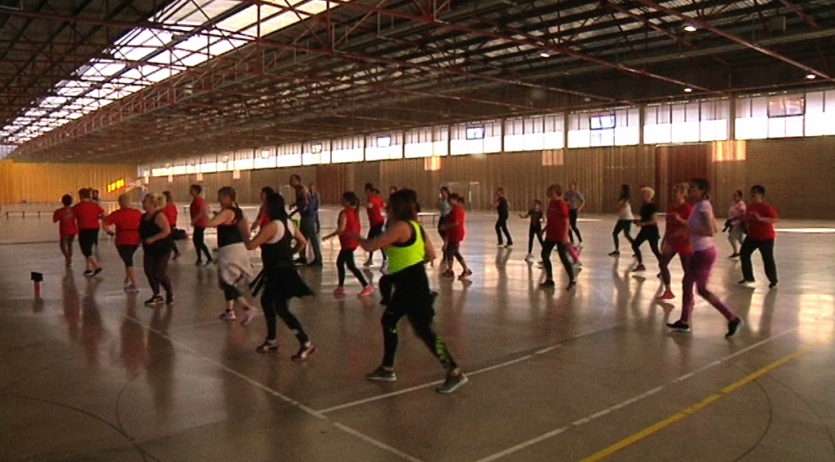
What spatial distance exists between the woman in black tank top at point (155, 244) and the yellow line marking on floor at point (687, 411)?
6922 mm

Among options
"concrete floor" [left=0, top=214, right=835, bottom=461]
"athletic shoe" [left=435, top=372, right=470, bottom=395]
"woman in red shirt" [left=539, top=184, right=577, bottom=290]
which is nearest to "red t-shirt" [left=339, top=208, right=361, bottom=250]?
"concrete floor" [left=0, top=214, right=835, bottom=461]

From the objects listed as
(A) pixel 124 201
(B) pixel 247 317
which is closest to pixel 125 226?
(A) pixel 124 201

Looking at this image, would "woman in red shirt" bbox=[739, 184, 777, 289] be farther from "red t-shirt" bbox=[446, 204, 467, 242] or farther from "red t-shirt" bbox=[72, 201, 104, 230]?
"red t-shirt" bbox=[72, 201, 104, 230]

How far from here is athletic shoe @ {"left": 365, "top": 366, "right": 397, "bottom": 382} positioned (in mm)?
5910

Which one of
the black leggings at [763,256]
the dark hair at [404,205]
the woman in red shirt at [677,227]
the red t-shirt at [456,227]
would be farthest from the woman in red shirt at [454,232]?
the dark hair at [404,205]

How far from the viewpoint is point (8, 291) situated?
11031mm

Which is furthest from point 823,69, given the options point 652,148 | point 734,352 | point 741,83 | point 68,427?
point 68,427

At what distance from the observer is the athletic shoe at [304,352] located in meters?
6.63

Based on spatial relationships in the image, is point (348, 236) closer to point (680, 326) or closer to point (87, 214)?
point (680, 326)

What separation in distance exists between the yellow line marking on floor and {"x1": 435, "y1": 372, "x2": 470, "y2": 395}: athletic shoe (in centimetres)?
149

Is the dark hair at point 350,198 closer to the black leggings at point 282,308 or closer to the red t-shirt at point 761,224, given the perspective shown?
the black leggings at point 282,308

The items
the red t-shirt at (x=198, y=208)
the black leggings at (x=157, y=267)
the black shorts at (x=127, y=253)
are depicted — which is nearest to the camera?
the black leggings at (x=157, y=267)

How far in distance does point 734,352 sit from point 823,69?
28483mm

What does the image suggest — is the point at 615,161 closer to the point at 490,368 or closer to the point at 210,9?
the point at 210,9
